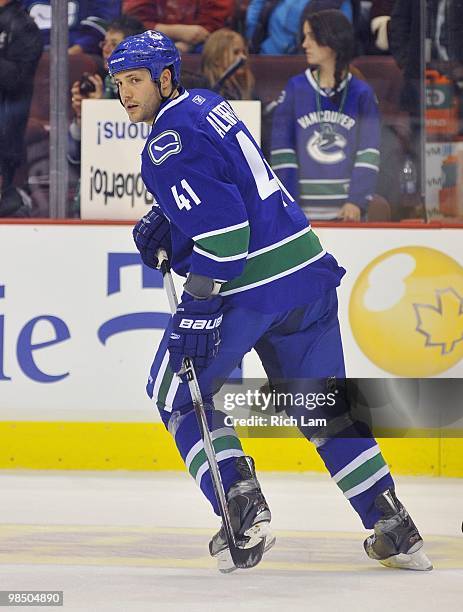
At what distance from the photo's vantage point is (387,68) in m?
5.23

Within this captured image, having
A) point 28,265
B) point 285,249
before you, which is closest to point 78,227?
point 28,265

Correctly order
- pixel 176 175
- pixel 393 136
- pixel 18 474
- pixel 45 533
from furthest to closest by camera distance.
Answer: pixel 393 136 < pixel 18 474 < pixel 45 533 < pixel 176 175

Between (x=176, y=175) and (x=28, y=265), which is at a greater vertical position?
(x=176, y=175)

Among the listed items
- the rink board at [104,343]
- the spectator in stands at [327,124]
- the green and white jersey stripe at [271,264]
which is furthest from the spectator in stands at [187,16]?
the green and white jersey stripe at [271,264]

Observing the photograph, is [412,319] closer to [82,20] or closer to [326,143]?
[326,143]

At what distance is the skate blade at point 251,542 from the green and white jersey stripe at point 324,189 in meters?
2.23

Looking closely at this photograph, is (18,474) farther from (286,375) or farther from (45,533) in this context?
(286,375)

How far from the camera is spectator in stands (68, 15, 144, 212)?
205 inches

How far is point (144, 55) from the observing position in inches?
125

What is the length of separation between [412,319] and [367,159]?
0.67 metres

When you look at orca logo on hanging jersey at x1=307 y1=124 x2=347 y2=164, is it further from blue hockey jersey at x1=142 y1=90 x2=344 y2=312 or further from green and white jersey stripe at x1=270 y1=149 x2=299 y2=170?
blue hockey jersey at x1=142 y1=90 x2=344 y2=312

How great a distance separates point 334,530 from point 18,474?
144 cm

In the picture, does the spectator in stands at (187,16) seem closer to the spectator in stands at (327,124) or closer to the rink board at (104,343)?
the spectator in stands at (327,124)

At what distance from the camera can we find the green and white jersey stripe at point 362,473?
332cm
